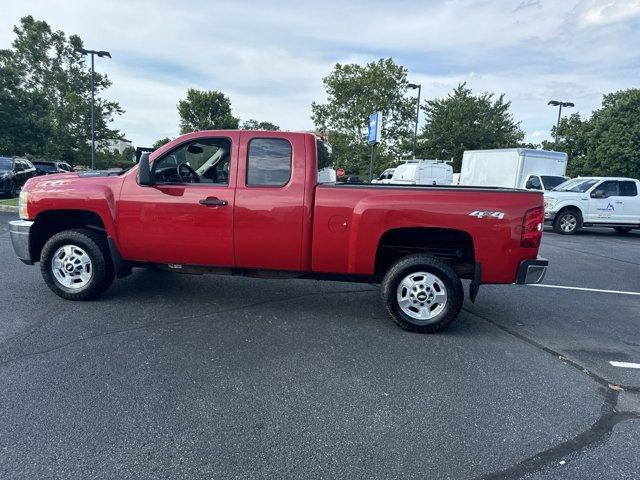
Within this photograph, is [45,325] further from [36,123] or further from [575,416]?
[36,123]

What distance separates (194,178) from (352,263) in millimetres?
2100

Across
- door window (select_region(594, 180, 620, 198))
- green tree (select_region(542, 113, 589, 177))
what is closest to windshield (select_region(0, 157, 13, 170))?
door window (select_region(594, 180, 620, 198))

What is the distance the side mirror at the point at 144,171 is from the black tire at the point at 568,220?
1322 centimetres

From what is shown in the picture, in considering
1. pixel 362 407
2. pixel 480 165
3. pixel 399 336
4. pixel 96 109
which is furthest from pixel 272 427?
pixel 96 109

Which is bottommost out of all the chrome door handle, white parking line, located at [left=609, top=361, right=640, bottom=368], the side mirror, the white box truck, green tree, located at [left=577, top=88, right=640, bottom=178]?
white parking line, located at [left=609, top=361, right=640, bottom=368]

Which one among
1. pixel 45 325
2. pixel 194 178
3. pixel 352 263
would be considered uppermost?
pixel 194 178

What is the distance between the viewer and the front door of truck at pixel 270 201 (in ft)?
14.6

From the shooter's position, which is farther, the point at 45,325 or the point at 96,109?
the point at 96,109

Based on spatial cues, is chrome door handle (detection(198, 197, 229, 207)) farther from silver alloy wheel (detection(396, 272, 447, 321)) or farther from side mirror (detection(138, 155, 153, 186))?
silver alloy wheel (detection(396, 272, 447, 321))

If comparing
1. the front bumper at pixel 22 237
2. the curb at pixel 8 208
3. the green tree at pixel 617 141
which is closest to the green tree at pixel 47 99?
the curb at pixel 8 208

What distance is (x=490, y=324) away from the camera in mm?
4895

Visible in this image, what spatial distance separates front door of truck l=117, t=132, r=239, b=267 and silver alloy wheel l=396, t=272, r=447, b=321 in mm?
1847

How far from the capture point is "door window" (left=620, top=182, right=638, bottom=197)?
45.3 ft

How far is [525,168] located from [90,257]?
16.4m
